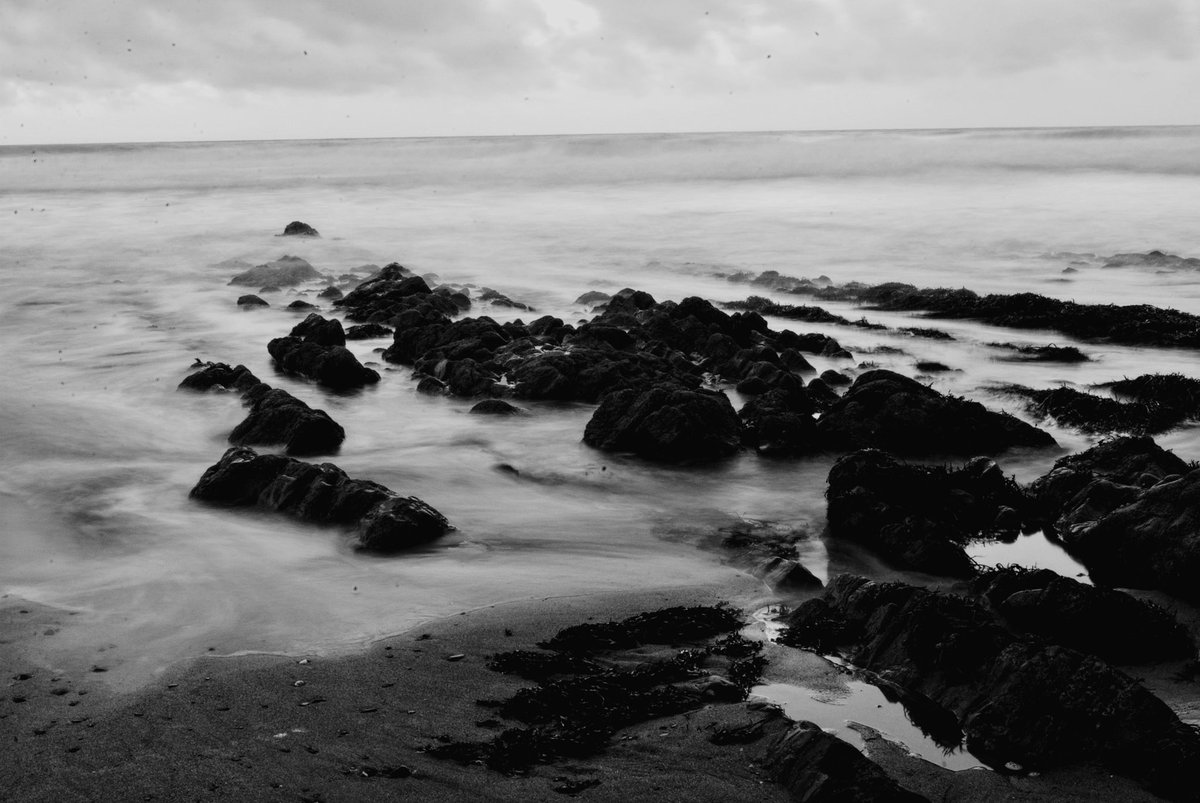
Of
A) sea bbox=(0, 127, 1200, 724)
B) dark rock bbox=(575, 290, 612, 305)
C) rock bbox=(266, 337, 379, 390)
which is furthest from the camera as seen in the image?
dark rock bbox=(575, 290, 612, 305)

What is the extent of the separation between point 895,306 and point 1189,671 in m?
13.9

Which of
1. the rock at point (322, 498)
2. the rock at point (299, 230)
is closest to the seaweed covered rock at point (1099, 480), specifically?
the rock at point (322, 498)

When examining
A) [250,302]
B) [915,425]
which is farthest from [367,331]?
[915,425]

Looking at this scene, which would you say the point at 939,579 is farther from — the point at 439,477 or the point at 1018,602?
the point at 439,477

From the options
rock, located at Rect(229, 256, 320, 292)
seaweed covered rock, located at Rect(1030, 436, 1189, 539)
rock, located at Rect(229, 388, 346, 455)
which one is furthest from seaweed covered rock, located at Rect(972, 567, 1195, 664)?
rock, located at Rect(229, 256, 320, 292)

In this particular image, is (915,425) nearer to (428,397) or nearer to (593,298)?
(428,397)

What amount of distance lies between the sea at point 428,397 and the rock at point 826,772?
→ 2558 mm

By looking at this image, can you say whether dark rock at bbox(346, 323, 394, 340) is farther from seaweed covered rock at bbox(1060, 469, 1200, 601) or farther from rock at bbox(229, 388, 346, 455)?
seaweed covered rock at bbox(1060, 469, 1200, 601)

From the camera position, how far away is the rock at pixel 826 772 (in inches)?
161

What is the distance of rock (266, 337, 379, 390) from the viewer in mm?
13453

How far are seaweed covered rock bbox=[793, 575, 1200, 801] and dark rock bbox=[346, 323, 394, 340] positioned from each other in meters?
12.4

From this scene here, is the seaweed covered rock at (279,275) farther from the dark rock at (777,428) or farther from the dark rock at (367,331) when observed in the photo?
the dark rock at (777,428)

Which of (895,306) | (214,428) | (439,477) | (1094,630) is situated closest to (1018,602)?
(1094,630)

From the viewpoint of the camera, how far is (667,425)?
1010 centimetres
